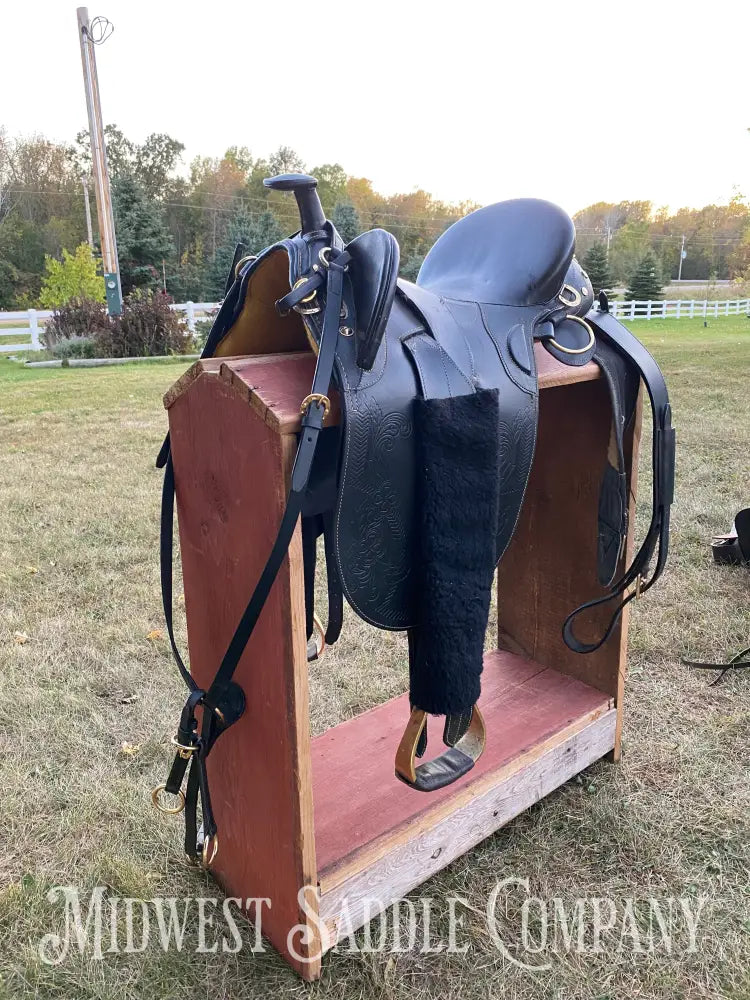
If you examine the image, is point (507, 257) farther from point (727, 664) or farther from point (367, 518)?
point (727, 664)

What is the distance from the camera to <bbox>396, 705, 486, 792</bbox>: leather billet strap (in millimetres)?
1219

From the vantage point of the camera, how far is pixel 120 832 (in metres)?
1.63

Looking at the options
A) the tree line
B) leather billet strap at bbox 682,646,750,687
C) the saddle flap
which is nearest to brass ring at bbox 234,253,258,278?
the saddle flap

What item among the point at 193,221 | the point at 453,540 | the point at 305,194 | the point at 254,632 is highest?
the point at 193,221

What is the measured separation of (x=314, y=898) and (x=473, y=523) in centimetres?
70

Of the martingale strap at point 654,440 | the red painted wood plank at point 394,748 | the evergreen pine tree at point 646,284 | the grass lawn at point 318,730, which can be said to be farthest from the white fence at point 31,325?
the evergreen pine tree at point 646,284

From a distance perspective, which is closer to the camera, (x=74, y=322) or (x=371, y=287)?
(x=371, y=287)

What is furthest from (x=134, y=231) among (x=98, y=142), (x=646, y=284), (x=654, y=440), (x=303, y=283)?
(x=303, y=283)

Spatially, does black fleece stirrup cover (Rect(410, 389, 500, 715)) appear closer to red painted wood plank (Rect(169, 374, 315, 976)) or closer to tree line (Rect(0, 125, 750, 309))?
red painted wood plank (Rect(169, 374, 315, 976))

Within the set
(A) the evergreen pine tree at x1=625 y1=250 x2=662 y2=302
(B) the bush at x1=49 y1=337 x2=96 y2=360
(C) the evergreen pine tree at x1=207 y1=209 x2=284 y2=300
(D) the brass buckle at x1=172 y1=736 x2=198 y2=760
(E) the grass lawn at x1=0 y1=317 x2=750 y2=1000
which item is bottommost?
(E) the grass lawn at x1=0 y1=317 x2=750 y2=1000

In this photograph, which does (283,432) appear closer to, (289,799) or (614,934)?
(289,799)

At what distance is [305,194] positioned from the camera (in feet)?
3.63

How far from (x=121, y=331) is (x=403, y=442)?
10.9m

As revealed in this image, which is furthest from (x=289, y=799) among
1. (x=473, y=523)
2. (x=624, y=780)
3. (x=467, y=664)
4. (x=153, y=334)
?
(x=153, y=334)
